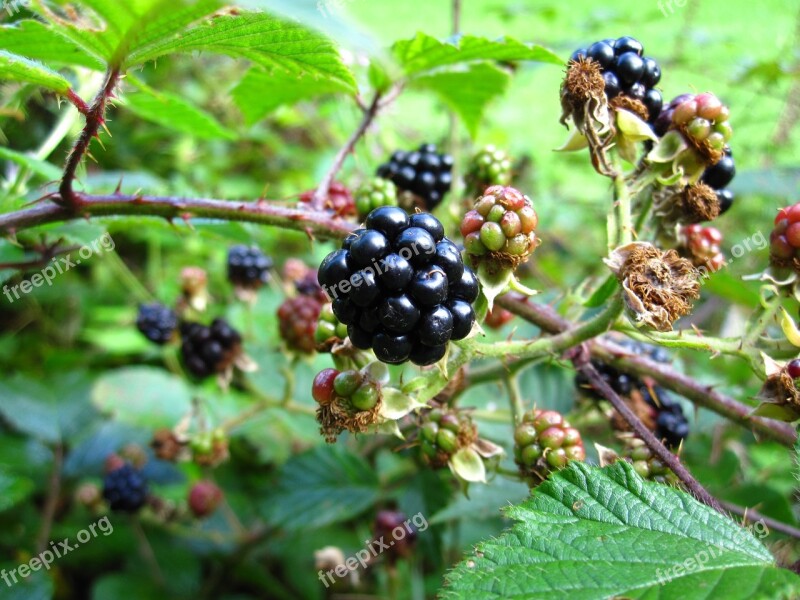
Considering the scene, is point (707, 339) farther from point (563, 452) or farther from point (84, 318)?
point (84, 318)

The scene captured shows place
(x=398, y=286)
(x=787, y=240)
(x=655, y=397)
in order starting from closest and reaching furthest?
(x=398, y=286)
(x=787, y=240)
(x=655, y=397)

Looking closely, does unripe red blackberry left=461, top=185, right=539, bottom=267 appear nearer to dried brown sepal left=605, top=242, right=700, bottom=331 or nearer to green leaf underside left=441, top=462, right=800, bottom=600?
dried brown sepal left=605, top=242, right=700, bottom=331

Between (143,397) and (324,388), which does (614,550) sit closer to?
(324,388)

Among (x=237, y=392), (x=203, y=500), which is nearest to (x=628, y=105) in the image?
(x=203, y=500)

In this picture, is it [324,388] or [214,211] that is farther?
[214,211]

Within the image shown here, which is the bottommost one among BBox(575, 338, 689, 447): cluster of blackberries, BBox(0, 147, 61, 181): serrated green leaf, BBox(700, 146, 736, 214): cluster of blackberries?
BBox(575, 338, 689, 447): cluster of blackberries

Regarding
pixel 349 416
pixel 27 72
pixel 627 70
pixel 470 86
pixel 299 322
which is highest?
pixel 27 72

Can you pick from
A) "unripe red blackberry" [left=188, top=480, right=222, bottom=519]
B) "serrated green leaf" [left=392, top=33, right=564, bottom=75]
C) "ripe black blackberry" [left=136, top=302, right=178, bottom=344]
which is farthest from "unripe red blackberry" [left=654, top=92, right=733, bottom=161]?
"unripe red blackberry" [left=188, top=480, right=222, bottom=519]
